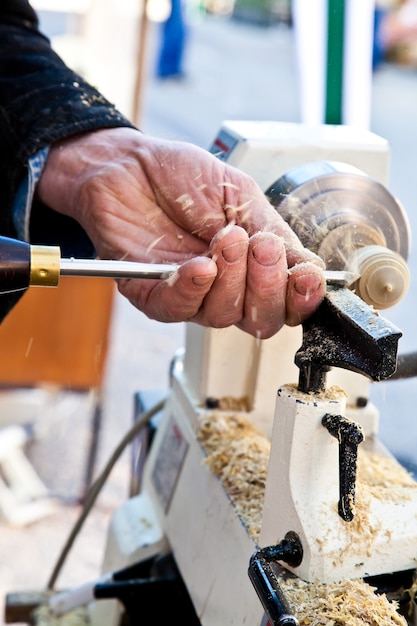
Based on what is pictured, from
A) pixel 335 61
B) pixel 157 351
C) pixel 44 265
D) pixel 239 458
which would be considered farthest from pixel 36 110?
pixel 157 351

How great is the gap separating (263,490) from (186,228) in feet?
1.16

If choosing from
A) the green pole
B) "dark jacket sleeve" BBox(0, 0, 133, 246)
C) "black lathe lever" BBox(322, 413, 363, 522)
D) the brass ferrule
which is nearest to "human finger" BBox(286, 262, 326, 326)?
"black lathe lever" BBox(322, 413, 363, 522)

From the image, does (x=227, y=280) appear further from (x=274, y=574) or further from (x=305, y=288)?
(x=274, y=574)

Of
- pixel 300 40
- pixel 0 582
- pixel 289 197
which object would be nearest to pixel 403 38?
pixel 300 40

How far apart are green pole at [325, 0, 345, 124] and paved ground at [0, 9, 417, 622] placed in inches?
28.4

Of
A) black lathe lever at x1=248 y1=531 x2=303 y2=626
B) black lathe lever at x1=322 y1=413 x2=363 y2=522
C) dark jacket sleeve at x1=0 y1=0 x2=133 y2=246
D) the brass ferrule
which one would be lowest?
black lathe lever at x1=248 y1=531 x2=303 y2=626

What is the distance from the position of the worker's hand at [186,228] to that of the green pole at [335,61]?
1353 millimetres

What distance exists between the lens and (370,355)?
725mm

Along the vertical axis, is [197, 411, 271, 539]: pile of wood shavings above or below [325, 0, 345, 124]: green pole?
below

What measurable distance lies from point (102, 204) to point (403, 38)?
33.8ft

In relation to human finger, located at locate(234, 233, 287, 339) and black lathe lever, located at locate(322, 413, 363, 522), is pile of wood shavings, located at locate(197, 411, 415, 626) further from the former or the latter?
human finger, located at locate(234, 233, 287, 339)

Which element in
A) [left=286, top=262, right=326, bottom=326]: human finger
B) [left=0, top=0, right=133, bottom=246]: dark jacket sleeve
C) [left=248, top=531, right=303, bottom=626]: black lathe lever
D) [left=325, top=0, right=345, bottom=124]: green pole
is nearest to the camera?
[left=248, top=531, right=303, bottom=626]: black lathe lever

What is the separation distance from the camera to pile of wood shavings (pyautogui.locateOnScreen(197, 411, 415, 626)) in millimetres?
712

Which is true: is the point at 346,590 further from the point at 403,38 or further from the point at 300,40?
the point at 403,38
